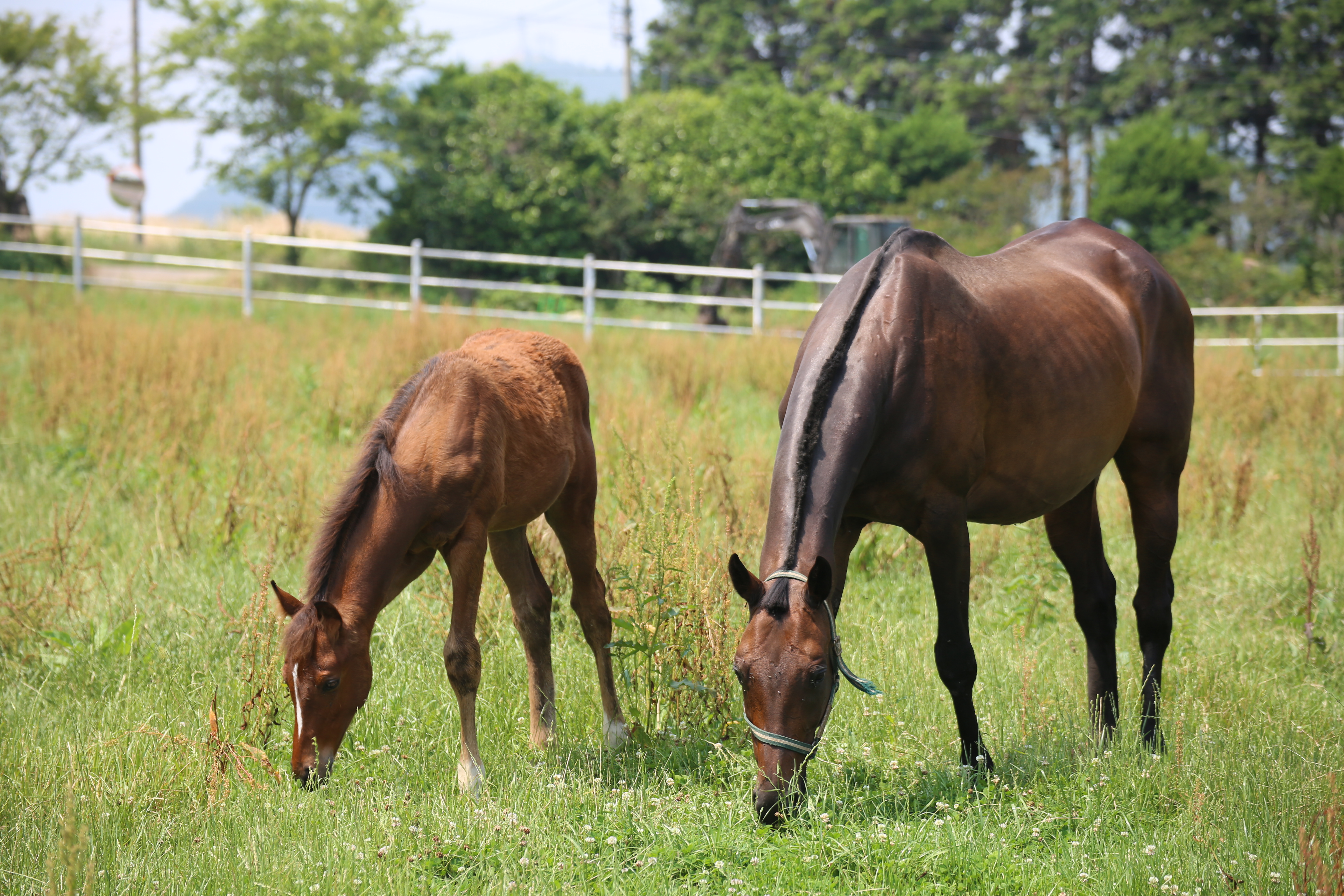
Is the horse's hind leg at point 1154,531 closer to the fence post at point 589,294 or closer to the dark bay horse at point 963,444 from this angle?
the dark bay horse at point 963,444

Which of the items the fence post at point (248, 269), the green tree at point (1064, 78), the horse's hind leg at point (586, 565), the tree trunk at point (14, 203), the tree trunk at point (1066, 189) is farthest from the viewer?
the green tree at point (1064, 78)

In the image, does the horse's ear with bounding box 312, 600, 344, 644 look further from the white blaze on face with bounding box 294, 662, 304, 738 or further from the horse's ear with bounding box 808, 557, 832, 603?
the horse's ear with bounding box 808, 557, 832, 603

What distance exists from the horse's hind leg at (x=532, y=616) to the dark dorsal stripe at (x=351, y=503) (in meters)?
0.80

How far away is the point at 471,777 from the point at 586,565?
1.03 m

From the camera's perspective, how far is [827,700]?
116 inches

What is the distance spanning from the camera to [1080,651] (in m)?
4.91

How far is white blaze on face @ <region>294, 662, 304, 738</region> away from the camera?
2992 mm

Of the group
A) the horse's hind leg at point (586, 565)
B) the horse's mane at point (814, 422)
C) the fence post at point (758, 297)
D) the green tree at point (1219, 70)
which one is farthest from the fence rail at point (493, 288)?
the green tree at point (1219, 70)

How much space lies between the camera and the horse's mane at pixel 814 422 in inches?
114

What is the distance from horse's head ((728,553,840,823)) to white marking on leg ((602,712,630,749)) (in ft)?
3.61

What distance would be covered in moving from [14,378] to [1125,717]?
33.8 feet

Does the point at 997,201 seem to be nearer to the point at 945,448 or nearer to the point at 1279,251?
the point at 1279,251

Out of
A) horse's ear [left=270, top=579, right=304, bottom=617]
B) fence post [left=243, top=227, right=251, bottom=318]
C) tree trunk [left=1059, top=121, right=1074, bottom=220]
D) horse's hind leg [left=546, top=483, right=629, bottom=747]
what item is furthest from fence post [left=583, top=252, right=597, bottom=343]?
tree trunk [left=1059, top=121, right=1074, bottom=220]

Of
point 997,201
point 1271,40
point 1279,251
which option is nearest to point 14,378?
point 997,201
